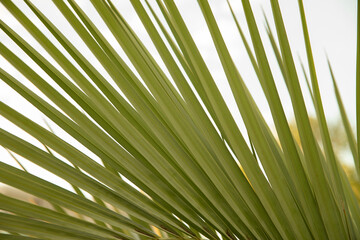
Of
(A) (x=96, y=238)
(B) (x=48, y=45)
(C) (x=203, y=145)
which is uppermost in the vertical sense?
(B) (x=48, y=45)

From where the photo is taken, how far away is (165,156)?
0.59 m

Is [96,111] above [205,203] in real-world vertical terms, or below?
above

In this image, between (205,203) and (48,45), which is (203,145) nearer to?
(205,203)

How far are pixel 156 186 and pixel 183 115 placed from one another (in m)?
0.13

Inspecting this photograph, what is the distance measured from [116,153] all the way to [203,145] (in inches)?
6.1

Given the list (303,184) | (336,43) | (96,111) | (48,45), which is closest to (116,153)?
(96,111)

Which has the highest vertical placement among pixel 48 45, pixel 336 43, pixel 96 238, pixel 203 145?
pixel 336 43

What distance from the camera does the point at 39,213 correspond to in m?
0.55

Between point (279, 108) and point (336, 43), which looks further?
point (336, 43)

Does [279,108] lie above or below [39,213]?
above

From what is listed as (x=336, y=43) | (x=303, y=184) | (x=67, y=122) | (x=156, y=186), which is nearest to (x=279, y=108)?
(x=303, y=184)

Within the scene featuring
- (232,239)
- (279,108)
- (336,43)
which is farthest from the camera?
(336,43)

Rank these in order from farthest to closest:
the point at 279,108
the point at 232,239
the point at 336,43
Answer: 1. the point at 336,43
2. the point at 232,239
3. the point at 279,108

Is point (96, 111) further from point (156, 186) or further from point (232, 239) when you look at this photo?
point (232, 239)
